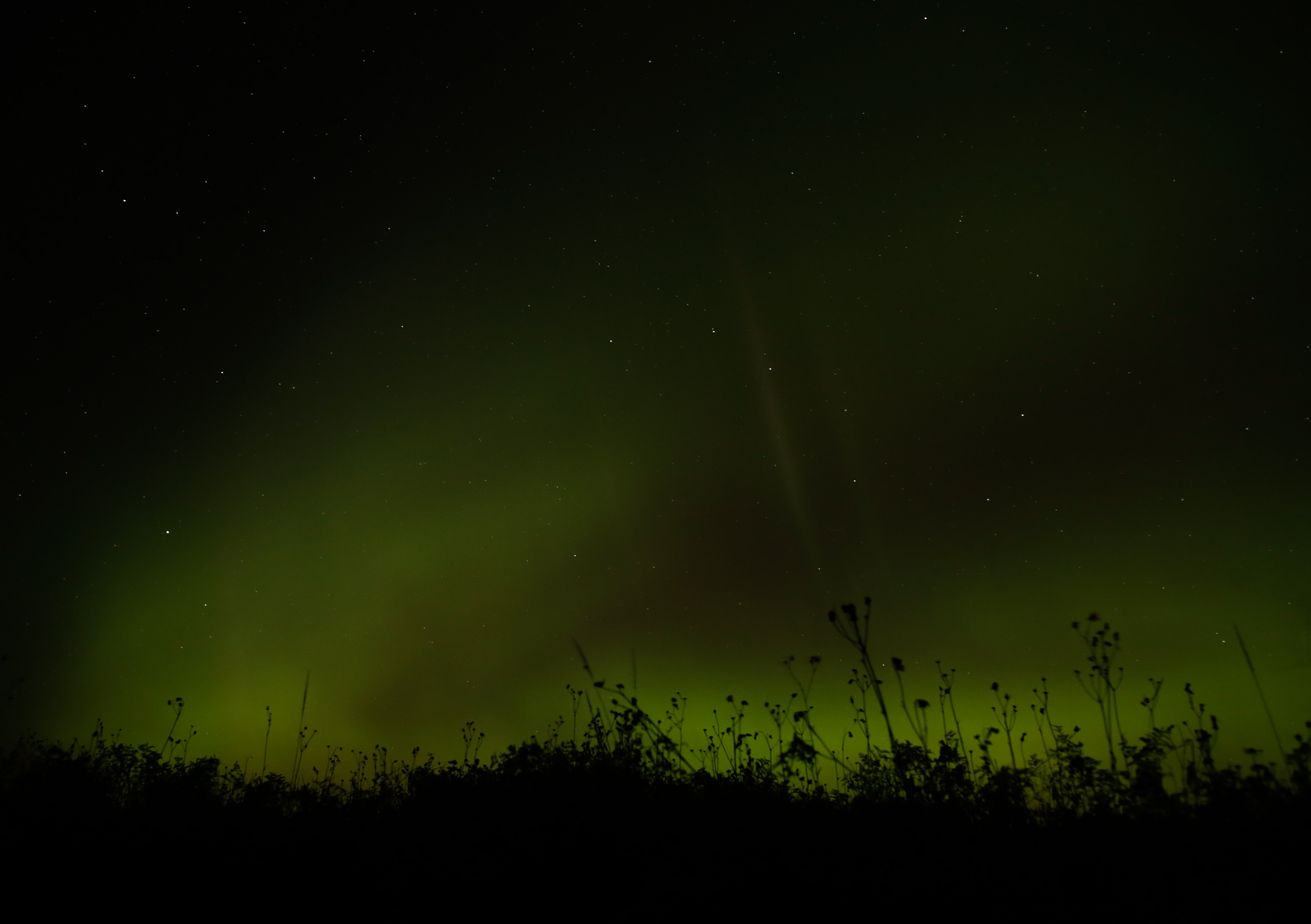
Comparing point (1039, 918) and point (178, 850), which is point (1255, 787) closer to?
point (1039, 918)

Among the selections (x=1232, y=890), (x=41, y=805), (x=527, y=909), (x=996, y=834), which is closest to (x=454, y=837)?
(x=527, y=909)

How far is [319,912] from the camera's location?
3.79m

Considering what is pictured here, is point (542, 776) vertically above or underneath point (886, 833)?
above

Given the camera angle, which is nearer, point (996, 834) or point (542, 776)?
point (996, 834)

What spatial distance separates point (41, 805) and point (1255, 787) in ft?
37.2

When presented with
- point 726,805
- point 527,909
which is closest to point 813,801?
point 726,805

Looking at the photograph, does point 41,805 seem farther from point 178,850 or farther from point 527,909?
point 527,909

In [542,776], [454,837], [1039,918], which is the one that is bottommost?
[1039,918]

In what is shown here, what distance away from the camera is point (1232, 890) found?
296 centimetres

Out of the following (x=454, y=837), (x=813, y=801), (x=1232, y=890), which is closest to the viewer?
(x=1232, y=890)

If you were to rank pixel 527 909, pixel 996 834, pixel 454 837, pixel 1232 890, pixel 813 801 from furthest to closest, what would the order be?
1. pixel 813 801
2. pixel 454 837
3. pixel 996 834
4. pixel 527 909
5. pixel 1232 890

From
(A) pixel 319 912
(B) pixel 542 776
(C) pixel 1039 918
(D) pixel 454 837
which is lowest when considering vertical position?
(C) pixel 1039 918

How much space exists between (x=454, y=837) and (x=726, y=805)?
7.61 ft

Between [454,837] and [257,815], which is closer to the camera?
[454,837]
